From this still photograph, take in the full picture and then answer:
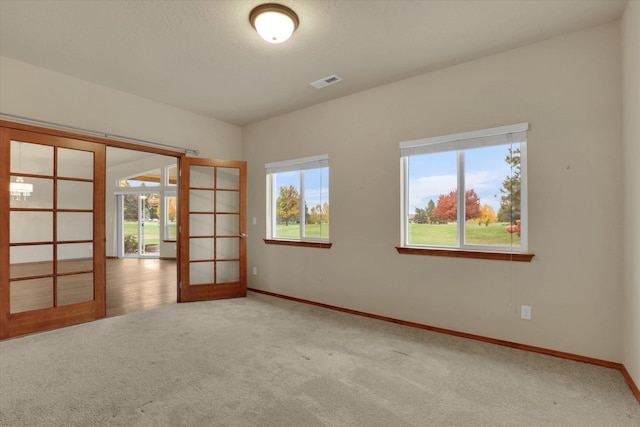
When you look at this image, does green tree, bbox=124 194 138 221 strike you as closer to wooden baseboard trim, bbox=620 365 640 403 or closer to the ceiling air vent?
the ceiling air vent

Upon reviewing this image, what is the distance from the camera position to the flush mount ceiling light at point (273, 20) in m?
2.27

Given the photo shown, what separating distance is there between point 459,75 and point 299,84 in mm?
1736

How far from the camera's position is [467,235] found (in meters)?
3.21

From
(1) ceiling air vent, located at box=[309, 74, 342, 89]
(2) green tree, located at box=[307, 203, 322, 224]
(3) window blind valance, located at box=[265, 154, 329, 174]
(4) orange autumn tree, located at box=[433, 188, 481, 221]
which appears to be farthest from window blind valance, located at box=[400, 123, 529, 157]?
(2) green tree, located at box=[307, 203, 322, 224]

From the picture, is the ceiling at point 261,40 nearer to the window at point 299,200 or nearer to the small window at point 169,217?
the window at point 299,200

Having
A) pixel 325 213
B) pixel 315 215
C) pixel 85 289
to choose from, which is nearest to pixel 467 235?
pixel 325 213

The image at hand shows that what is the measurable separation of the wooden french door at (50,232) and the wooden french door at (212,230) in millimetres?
1019

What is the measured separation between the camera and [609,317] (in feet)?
8.18

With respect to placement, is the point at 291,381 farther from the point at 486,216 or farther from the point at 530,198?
the point at 530,198

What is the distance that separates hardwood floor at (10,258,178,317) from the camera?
10.4 ft

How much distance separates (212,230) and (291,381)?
3.15 metres

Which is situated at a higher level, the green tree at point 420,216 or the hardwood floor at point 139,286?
the green tree at point 420,216

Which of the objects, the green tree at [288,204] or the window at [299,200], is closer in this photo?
the window at [299,200]

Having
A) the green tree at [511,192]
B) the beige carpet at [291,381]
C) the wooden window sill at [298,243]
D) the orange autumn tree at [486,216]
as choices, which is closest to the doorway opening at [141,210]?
the wooden window sill at [298,243]
